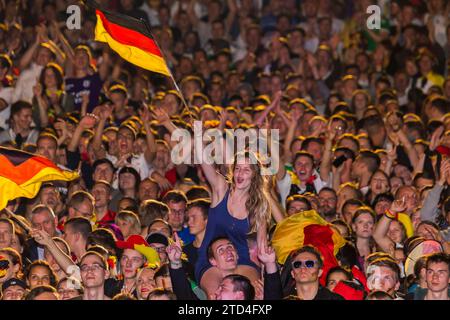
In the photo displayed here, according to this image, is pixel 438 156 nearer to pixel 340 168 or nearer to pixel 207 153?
pixel 340 168

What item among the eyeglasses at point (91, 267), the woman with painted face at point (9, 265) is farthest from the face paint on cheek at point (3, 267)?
the eyeglasses at point (91, 267)

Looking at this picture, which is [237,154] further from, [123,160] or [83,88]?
[83,88]

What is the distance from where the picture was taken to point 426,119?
61.4 ft

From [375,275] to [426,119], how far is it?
6.16 meters

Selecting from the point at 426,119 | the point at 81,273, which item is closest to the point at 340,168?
the point at 426,119

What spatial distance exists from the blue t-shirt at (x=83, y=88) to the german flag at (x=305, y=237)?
218 inches

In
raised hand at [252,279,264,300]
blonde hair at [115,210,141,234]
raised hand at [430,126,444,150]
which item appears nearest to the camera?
raised hand at [252,279,264,300]

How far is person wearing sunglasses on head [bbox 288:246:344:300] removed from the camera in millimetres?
12320

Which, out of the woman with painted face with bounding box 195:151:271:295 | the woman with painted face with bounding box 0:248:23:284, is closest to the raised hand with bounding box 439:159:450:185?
the woman with painted face with bounding box 195:151:271:295

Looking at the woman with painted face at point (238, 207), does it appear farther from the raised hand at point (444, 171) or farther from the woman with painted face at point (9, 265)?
the raised hand at point (444, 171)

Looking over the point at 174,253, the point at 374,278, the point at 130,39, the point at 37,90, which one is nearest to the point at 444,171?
the point at 374,278

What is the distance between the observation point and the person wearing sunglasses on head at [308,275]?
12.3 metres

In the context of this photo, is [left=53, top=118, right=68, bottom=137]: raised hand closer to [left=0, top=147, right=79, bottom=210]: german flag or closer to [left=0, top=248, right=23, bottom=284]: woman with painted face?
[left=0, top=147, right=79, bottom=210]: german flag

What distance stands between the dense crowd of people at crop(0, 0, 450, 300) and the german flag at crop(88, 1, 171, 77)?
1.75ft
